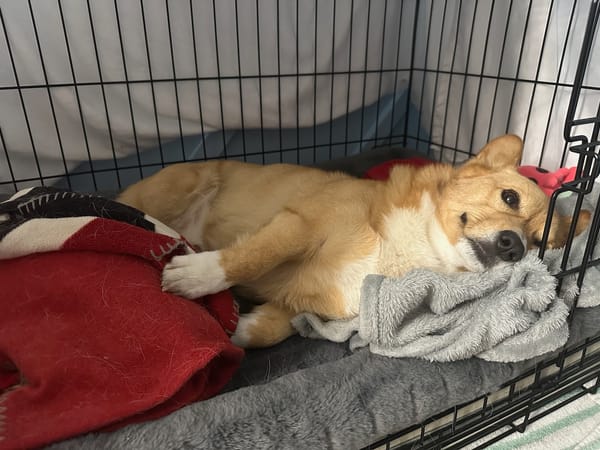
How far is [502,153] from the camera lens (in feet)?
4.76

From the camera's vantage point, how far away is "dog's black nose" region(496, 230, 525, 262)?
46.7 inches

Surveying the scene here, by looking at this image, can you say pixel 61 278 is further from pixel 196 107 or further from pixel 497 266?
pixel 196 107

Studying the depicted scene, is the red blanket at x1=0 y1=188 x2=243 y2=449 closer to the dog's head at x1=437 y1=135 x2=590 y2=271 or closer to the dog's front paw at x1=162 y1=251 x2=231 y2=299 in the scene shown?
the dog's front paw at x1=162 y1=251 x2=231 y2=299

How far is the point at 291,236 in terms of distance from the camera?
1323 millimetres

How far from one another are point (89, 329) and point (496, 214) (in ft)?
3.64

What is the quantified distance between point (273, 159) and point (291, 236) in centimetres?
142

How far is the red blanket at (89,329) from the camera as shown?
82cm

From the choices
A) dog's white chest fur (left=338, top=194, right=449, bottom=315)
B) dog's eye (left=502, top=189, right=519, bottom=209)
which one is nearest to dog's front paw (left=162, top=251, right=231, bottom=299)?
dog's white chest fur (left=338, top=194, right=449, bottom=315)

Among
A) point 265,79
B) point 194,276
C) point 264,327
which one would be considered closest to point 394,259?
point 264,327

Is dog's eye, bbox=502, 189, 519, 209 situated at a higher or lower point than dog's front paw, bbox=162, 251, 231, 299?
higher

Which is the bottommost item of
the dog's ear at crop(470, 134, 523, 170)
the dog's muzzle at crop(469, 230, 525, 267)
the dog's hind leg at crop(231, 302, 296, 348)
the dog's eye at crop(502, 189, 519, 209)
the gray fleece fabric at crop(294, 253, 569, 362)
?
the dog's hind leg at crop(231, 302, 296, 348)

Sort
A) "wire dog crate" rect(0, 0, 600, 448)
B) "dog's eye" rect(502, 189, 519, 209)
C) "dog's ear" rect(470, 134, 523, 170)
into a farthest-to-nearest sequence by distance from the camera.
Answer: "wire dog crate" rect(0, 0, 600, 448)
"dog's ear" rect(470, 134, 523, 170)
"dog's eye" rect(502, 189, 519, 209)

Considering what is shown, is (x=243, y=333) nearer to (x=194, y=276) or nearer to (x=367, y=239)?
(x=194, y=276)

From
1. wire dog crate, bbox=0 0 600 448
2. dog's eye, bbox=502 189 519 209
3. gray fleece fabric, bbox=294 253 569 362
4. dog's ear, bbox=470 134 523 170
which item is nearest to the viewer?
gray fleece fabric, bbox=294 253 569 362
